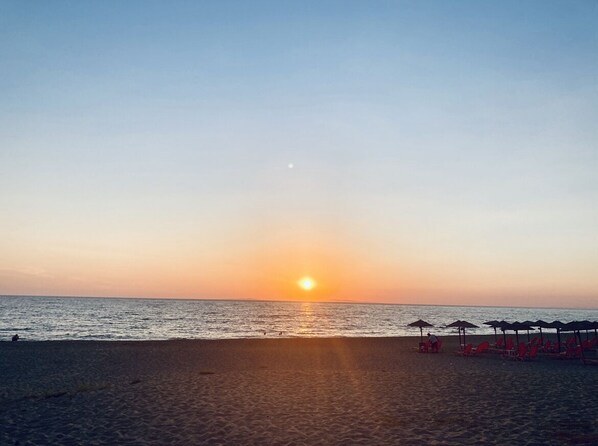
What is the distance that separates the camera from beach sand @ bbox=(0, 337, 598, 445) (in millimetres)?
9836

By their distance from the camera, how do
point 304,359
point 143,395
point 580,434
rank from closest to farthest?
point 580,434 → point 143,395 → point 304,359

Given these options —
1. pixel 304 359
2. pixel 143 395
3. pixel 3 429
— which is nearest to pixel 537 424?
pixel 143 395

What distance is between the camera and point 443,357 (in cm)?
2580

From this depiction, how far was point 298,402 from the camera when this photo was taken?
1329 cm

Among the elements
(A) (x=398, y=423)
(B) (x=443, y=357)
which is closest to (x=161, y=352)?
(B) (x=443, y=357)

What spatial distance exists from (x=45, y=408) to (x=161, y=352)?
16.5 meters

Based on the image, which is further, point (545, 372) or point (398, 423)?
point (545, 372)

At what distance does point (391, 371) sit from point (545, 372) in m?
6.35

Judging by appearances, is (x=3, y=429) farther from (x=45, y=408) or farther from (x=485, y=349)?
(x=485, y=349)

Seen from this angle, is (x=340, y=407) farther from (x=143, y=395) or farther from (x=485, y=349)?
(x=485, y=349)

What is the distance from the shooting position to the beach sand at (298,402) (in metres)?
9.84

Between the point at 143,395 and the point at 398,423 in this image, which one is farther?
the point at 143,395

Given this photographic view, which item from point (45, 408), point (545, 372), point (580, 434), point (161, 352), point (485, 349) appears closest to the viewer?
point (580, 434)

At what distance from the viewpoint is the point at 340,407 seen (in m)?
12.6
